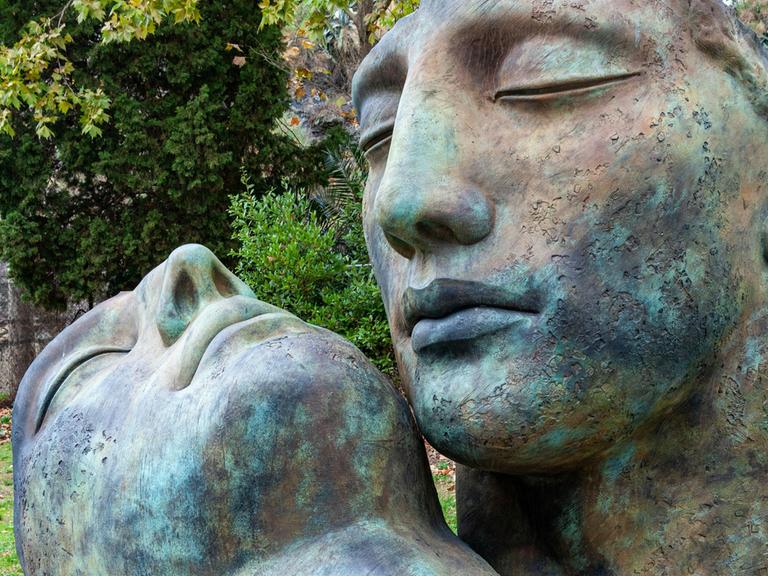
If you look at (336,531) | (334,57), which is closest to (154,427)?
(336,531)

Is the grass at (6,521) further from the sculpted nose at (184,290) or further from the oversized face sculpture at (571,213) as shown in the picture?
the oversized face sculpture at (571,213)

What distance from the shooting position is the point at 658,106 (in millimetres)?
1471

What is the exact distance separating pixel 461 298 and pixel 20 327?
10.8 meters

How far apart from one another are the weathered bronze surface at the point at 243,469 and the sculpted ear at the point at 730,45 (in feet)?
2.45

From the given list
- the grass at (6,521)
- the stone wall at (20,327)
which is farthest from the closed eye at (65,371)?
the stone wall at (20,327)

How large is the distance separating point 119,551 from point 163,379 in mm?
279

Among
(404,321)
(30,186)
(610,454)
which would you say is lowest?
(610,454)

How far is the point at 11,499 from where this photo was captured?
739 cm

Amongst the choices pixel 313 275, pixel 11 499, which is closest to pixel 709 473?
pixel 313 275

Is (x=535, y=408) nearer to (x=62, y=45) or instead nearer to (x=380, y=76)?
(x=380, y=76)

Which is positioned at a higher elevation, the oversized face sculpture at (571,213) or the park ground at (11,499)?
the oversized face sculpture at (571,213)

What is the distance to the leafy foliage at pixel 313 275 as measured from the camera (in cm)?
729

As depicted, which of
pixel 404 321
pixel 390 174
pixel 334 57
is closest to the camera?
pixel 390 174

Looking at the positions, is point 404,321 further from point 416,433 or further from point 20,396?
point 20,396
